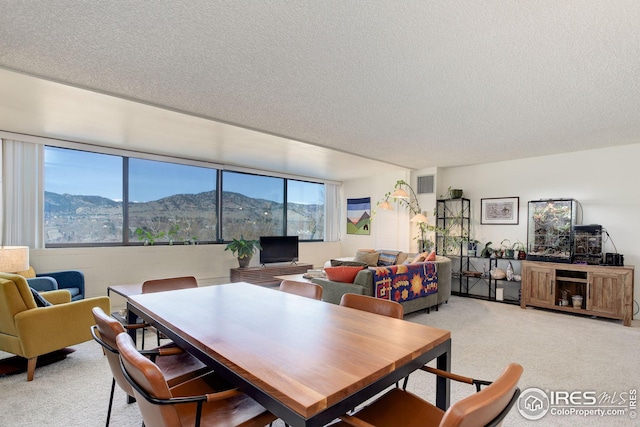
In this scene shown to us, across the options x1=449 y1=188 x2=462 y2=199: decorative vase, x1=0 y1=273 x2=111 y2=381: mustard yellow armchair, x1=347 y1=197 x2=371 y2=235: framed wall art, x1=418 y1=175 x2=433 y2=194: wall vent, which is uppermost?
x1=418 y1=175 x2=433 y2=194: wall vent

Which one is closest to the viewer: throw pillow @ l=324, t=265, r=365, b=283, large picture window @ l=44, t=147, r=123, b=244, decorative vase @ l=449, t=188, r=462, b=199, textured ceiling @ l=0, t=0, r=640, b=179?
textured ceiling @ l=0, t=0, r=640, b=179

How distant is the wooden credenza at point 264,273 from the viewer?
236 inches

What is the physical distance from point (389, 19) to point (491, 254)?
4986mm

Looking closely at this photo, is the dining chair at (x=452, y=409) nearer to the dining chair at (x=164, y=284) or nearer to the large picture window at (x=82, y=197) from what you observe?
the dining chair at (x=164, y=284)

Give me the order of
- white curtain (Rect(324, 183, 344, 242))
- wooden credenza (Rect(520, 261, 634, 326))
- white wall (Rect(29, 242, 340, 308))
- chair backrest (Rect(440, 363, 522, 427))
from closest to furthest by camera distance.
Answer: chair backrest (Rect(440, 363, 522, 427))
wooden credenza (Rect(520, 261, 634, 326))
white wall (Rect(29, 242, 340, 308))
white curtain (Rect(324, 183, 344, 242))

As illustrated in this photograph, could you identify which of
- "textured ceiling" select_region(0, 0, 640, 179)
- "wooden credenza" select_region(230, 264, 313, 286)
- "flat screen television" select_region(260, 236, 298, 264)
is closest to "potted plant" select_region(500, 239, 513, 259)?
"textured ceiling" select_region(0, 0, 640, 179)

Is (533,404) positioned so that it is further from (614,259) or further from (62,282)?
(62,282)

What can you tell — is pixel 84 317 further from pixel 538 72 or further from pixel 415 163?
pixel 415 163

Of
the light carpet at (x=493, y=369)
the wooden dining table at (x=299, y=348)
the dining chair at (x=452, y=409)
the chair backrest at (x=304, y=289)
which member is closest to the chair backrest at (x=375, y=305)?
the wooden dining table at (x=299, y=348)

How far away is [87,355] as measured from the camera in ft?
10.2

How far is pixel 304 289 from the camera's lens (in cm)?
243

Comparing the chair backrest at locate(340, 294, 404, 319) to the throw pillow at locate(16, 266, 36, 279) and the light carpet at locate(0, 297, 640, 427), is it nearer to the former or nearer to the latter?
the light carpet at locate(0, 297, 640, 427)

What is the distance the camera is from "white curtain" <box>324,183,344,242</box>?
27.3ft

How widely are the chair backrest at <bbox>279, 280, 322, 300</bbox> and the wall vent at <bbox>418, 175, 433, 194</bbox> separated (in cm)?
488
